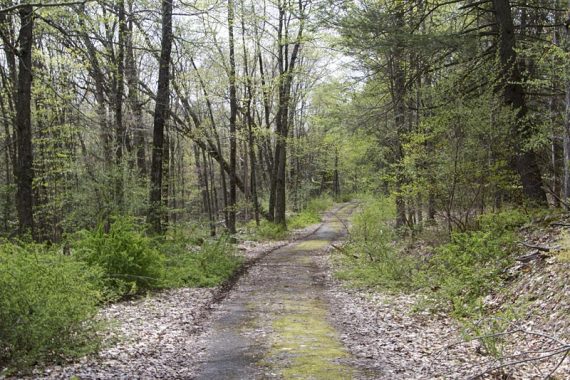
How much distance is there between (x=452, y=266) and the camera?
9.09m

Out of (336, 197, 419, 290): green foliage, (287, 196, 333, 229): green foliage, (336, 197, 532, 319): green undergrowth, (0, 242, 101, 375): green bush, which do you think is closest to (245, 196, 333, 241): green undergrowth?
(287, 196, 333, 229): green foliage

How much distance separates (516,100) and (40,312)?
1005 cm

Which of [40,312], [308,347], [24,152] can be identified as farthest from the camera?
[24,152]

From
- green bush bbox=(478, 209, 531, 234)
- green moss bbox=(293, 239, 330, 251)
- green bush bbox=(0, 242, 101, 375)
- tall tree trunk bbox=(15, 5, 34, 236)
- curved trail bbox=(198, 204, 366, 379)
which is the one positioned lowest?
green moss bbox=(293, 239, 330, 251)

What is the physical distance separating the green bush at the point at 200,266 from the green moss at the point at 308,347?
308cm

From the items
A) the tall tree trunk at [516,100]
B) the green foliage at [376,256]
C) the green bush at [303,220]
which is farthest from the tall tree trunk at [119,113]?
the green bush at [303,220]

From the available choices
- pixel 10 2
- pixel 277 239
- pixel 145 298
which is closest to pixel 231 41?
pixel 277 239

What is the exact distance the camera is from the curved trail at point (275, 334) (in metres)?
5.60

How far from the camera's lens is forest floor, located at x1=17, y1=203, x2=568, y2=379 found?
546 cm

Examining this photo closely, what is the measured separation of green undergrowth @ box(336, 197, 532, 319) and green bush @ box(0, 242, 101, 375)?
16.0 feet

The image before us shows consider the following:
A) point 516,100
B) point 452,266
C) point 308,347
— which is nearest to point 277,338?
point 308,347

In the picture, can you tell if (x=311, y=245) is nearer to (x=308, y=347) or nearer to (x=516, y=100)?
(x=516, y=100)

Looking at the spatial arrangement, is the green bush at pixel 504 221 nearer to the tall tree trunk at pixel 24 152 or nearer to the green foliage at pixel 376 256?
the green foliage at pixel 376 256

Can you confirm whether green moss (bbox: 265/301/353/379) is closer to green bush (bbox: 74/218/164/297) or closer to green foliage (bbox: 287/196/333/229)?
green bush (bbox: 74/218/164/297)
